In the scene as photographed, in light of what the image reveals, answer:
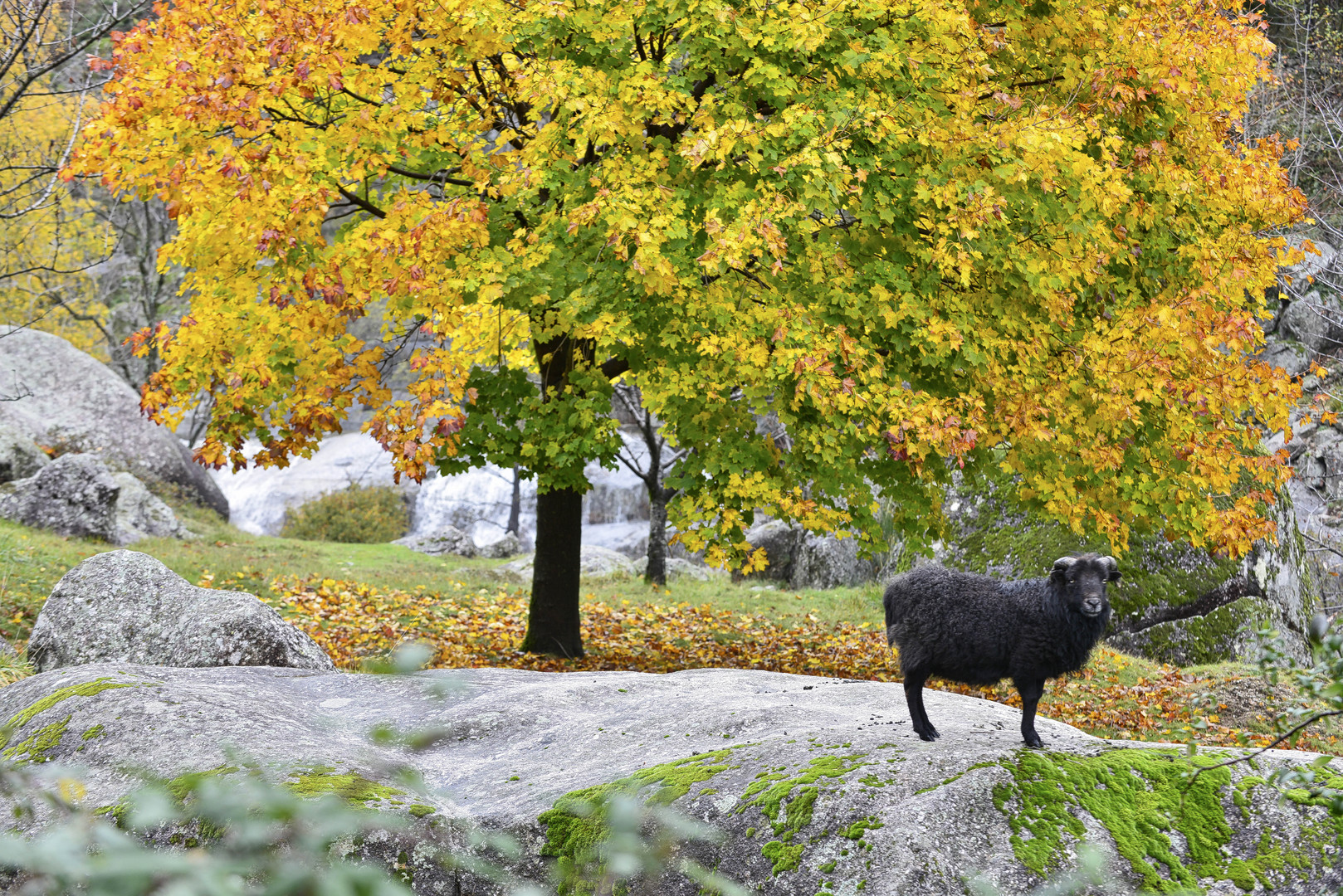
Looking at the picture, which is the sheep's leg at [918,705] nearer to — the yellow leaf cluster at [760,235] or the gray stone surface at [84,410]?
the yellow leaf cluster at [760,235]

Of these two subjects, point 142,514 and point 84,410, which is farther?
point 84,410

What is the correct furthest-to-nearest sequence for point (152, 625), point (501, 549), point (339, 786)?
1. point (501, 549)
2. point (152, 625)
3. point (339, 786)

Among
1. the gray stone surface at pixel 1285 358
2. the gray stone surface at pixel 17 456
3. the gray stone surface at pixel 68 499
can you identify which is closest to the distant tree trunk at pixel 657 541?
the gray stone surface at pixel 68 499

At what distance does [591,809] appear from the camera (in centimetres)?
457

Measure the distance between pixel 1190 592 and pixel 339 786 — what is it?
14054 mm

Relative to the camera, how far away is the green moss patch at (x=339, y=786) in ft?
14.8

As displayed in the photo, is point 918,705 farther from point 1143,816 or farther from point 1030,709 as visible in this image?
point 1143,816

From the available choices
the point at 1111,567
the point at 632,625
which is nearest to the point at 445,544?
the point at 632,625

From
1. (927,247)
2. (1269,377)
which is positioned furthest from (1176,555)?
(927,247)

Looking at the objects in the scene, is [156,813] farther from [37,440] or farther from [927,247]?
[37,440]

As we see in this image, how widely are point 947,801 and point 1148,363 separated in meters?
5.87

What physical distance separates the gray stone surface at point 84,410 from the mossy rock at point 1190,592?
21085 mm

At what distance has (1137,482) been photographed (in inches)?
382

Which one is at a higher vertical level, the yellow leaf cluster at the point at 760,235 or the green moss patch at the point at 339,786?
the yellow leaf cluster at the point at 760,235
